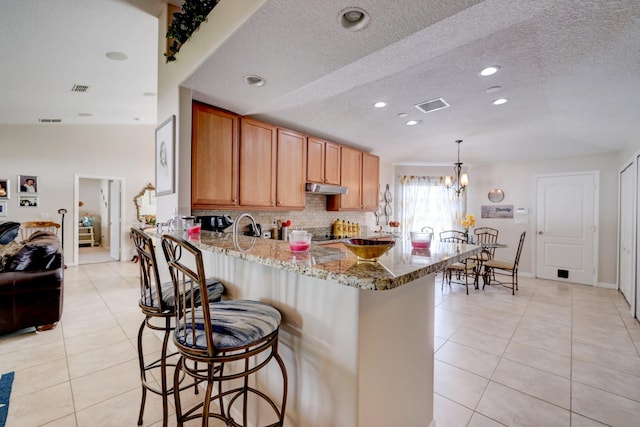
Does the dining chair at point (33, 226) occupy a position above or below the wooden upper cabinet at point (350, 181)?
below

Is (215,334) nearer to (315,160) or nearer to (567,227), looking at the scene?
(315,160)

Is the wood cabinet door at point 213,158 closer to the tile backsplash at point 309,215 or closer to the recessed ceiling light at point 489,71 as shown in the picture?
the tile backsplash at point 309,215

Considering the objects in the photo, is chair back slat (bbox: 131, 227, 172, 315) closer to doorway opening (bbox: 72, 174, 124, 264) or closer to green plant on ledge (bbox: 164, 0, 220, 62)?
green plant on ledge (bbox: 164, 0, 220, 62)

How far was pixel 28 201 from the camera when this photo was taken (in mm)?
5961

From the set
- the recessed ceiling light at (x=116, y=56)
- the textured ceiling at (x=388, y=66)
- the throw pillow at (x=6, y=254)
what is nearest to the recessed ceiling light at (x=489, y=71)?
the textured ceiling at (x=388, y=66)

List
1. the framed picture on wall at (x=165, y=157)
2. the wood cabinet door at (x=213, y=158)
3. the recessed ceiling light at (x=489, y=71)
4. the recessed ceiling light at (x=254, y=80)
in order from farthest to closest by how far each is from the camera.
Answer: the wood cabinet door at (x=213, y=158) < the framed picture on wall at (x=165, y=157) < the recessed ceiling light at (x=489, y=71) < the recessed ceiling light at (x=254, y=80)

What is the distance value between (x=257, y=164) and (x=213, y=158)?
594 millimetres

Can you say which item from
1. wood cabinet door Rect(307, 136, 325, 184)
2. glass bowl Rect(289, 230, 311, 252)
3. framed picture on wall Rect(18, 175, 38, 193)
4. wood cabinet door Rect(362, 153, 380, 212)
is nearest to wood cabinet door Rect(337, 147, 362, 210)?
wood cabinet door Rect(362, 153, 380, 212)

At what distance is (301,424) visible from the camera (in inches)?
53.5

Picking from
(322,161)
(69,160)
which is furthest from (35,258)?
(69,160)

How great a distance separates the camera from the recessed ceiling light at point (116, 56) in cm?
329

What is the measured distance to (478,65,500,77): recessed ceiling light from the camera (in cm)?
256

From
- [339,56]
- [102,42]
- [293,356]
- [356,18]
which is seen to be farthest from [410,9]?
[102,42]

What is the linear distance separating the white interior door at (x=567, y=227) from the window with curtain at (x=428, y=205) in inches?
59.1
